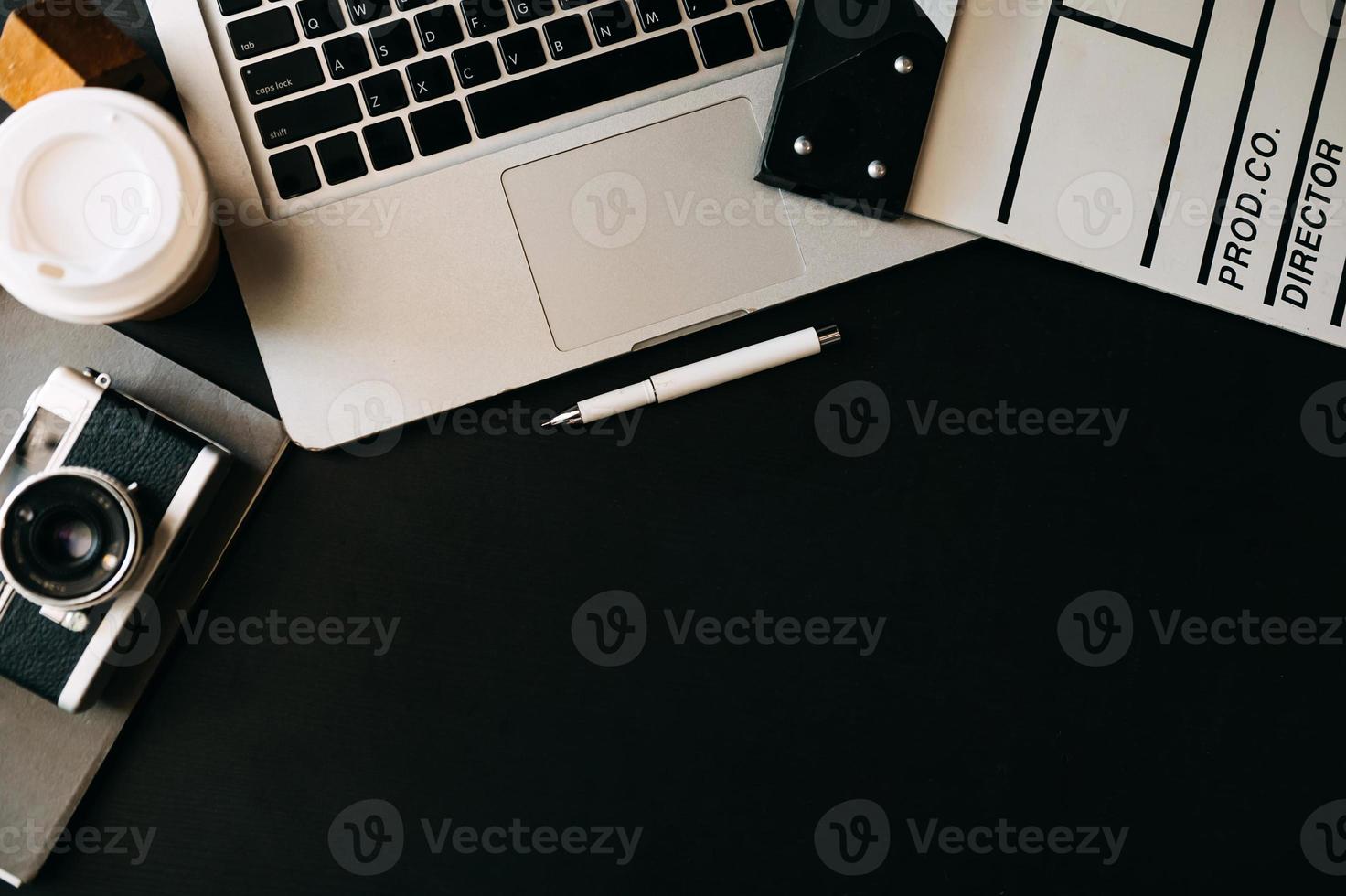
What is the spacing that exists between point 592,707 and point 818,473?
179mm

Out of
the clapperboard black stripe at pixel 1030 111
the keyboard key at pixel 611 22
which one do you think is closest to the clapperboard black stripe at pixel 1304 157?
the clapperboard black stripe at pixel 1030 111

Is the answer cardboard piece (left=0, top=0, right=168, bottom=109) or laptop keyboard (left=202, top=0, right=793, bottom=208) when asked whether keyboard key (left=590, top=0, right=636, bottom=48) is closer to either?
laptop keyboard (left=202, top=0, right=793, bottom=208)

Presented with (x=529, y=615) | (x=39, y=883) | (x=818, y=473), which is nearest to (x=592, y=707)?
(x=529, y=615)

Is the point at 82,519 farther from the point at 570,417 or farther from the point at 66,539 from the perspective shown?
the point at 570,417

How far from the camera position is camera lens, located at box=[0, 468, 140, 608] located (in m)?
0.44

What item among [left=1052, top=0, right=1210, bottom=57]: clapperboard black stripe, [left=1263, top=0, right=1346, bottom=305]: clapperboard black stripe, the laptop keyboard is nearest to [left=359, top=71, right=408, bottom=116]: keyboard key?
the laptop keyboard

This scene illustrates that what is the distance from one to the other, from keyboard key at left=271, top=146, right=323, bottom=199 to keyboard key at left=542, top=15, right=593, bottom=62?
0.14 m

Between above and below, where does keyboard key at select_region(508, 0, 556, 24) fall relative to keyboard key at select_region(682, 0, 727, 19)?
below

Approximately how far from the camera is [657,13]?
49cm

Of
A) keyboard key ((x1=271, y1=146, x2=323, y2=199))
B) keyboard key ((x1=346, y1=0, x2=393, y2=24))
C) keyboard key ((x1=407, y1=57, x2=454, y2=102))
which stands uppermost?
keyboard key ((x1=346, y1=0, x2=393, y2=24))

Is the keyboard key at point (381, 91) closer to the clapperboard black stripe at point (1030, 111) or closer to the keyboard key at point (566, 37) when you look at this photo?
the keyboard key at point (566, 37)

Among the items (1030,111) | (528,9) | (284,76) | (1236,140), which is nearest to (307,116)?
(284,76)

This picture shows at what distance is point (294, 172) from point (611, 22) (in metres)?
0.18

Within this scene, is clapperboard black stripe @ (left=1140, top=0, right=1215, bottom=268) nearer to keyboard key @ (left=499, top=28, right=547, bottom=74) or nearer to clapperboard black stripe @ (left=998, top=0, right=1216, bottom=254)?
clapperboard black stripe @ (left=998, top=0, right=1216, bottom=254)
